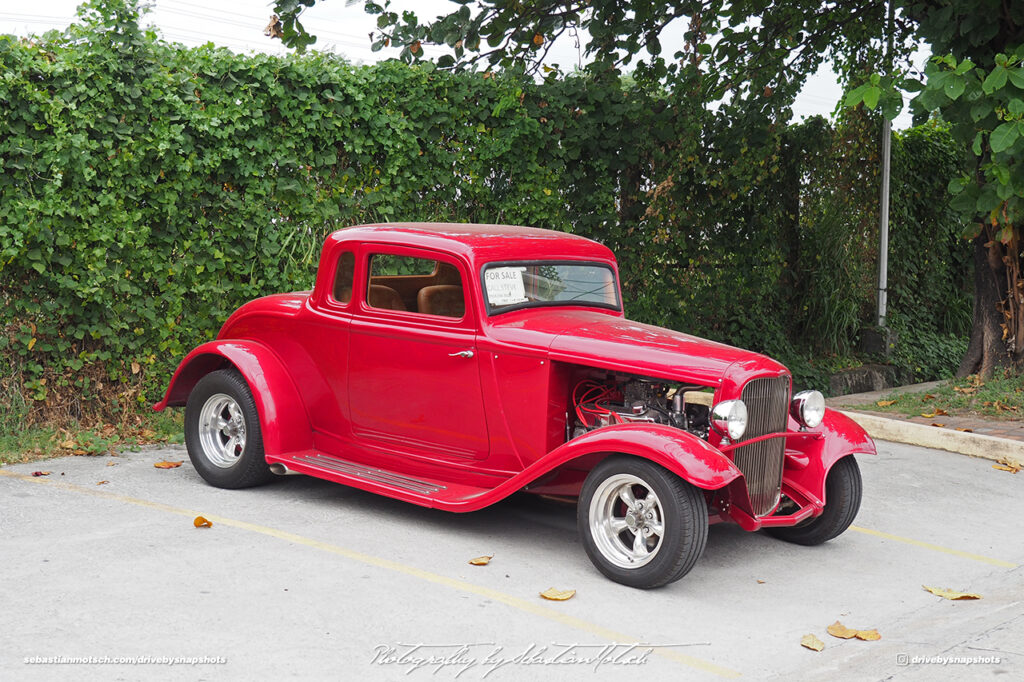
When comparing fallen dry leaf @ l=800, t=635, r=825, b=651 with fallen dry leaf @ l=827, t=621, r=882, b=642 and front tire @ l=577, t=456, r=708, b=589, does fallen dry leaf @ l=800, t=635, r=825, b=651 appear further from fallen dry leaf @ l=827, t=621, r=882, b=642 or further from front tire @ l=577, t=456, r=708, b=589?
front tire @ l=577, t=456, r=708, b=589

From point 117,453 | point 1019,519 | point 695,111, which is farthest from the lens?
point 695,111

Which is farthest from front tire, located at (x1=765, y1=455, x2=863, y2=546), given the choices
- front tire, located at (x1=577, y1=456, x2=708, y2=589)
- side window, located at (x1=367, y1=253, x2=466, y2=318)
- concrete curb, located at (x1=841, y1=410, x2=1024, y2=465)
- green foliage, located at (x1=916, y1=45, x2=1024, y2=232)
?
green foliage, located at (x1=916, y1=45, x2=1024, y2=232)

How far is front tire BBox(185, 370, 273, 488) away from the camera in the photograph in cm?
645

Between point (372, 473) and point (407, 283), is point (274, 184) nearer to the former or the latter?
point (407, 283)

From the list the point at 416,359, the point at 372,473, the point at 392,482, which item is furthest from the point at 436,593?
the point at 416,359

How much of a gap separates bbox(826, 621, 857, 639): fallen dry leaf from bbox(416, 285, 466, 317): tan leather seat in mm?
2575

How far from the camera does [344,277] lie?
254 inches

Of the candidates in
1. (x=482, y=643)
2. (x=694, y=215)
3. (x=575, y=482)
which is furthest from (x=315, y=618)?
(x=694, y=215)

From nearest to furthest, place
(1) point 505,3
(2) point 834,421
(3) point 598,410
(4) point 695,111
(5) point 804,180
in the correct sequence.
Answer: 1. (3) point 598,410
2. (2) point 834,421
3. (1) point 505,3
4. (4) point 695,111
5. (5) point 804,180

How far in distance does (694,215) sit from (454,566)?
6.78m

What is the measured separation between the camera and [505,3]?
9797 millimetres

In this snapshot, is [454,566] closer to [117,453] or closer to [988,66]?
[117,453]

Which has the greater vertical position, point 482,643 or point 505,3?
point 505,3

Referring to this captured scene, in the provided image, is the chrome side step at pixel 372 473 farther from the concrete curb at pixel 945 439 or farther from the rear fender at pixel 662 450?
the concrete curb at pixel 945 439
